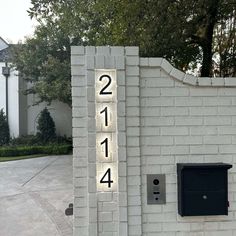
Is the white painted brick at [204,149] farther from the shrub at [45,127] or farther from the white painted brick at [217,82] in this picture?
the shrub at [45,127]

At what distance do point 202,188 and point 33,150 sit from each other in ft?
47.6

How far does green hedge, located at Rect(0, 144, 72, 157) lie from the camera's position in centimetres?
1636

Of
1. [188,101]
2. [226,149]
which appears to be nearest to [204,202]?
[226,149]

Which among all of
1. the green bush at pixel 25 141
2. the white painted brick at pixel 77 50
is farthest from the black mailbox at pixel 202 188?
the green bush at pixel 25 141

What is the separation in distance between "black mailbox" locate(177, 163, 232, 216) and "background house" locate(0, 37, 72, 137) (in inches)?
668

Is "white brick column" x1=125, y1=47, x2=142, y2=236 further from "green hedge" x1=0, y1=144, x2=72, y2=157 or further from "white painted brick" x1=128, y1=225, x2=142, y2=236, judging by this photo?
"green hedge" x1=0, y1=144, x2=72, y2=157

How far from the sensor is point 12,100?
1944 cm

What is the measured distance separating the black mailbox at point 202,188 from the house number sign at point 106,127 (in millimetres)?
725

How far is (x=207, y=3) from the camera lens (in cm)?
687

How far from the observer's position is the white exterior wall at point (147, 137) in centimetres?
326

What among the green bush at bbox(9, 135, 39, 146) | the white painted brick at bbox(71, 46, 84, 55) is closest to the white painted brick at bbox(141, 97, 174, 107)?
the white painted brick at bbox(71, 46, 84, 55)

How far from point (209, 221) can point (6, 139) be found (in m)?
16.9

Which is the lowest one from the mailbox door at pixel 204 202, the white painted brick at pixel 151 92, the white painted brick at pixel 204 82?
the mailbox door at pixel 204 202

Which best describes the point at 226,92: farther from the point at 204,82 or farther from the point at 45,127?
the point at 45,127
